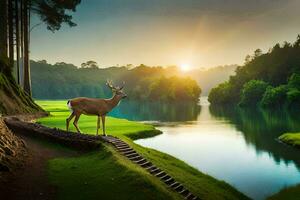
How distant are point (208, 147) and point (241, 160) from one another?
774 centimetres

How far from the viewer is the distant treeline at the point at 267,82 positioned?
129500mm

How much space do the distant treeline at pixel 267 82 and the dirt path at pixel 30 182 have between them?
345ft

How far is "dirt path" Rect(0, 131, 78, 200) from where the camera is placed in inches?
709

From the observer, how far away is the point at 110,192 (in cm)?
1883

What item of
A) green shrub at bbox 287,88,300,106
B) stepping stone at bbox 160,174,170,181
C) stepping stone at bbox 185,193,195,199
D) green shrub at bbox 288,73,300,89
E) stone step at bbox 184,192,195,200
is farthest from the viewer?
green shrub at bbox 288,73,300,89

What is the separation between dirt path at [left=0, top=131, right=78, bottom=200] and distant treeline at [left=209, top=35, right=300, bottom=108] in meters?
105

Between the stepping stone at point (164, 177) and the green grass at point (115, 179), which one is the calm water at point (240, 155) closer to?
the green grass at point (115, 179)

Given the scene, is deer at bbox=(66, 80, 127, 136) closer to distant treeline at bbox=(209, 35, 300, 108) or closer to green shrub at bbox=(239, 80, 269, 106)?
distant treeline at bbox=(209, 35, 300, 108)

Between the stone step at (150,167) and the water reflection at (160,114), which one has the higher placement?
the stone step at (150,167)

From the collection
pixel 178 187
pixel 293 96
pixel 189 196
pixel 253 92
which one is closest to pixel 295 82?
pixel 293 96

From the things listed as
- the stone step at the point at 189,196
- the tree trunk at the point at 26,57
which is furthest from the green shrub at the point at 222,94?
the stone step at the point at 189,196

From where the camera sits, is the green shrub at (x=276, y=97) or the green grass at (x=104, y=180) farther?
the green shrub at (x=276, y=97)

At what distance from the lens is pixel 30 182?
19828 millimetres

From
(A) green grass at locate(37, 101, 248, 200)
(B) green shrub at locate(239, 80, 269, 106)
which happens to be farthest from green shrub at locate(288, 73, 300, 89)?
(A) green grass at locate(37, 101, 248, 200)
